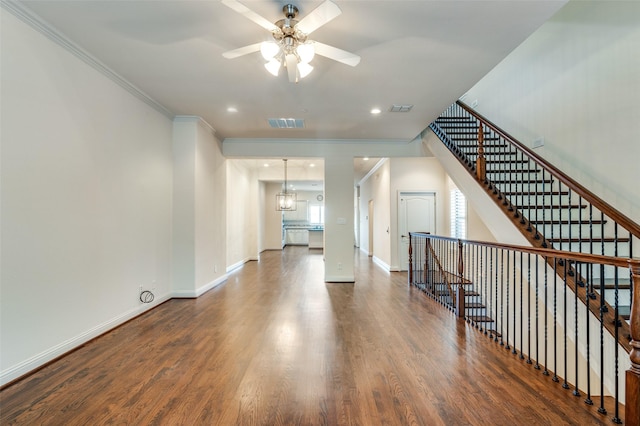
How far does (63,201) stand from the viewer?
2.60 meters

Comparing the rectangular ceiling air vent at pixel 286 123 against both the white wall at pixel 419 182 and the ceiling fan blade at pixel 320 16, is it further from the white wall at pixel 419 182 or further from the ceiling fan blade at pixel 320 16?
the white wall at pixel 419 182

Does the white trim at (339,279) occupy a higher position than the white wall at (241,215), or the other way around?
the white wall at (241,215)

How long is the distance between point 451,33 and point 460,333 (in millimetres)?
2949

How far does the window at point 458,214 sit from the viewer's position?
20.5 feet

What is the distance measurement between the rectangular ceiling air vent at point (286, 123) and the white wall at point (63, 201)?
1786 millimetres

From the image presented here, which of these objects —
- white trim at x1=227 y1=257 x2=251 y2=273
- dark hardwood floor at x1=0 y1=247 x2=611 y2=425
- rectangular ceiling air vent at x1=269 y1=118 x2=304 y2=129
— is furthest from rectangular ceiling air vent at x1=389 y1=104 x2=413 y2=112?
white trim at x1=227 y1=257 x2=251 y2=273

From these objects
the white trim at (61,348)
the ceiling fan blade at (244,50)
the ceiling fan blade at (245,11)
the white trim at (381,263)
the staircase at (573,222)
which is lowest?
the white trim at (381,263)

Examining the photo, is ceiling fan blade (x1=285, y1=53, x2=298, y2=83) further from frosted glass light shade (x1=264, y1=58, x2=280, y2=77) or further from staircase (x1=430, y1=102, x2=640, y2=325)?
staircase (x1=430, y1=102, x2=640, y2=325)

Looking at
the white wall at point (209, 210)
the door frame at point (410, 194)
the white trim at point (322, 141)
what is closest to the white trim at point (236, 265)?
the white wall at point (209, 210)

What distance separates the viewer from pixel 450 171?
4.93 meters

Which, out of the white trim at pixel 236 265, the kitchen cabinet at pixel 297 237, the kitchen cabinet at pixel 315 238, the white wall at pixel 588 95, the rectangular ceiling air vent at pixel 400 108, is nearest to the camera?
the white wall at pixel 588 95

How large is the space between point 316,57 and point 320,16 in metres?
0.94

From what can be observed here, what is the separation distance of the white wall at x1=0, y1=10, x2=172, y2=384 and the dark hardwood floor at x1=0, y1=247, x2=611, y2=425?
1.19 feet

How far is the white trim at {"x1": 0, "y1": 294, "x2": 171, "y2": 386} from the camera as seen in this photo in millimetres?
2162
